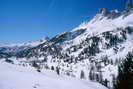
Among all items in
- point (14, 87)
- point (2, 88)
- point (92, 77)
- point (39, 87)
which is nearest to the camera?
point (2, 88)

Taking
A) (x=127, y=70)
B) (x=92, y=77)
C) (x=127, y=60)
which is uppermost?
(x=127, y=60)

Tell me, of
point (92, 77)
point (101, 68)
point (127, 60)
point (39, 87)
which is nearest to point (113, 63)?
point (101, 68)

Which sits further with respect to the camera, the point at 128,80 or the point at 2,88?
the point at 128,80

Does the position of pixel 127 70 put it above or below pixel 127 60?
below

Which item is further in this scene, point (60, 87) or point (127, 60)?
point (127, 60)

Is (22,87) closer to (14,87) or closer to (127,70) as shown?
(14,87)

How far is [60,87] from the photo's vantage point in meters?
34.0

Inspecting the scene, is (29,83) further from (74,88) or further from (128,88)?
(128,88)

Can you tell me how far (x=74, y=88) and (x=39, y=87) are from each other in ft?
28.0

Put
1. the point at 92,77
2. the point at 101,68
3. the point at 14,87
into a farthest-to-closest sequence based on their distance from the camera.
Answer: the point at 101,68 < the point at 92,77 < the point at 14,87

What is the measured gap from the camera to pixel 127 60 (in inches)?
1474

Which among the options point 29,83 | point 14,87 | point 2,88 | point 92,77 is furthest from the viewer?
point 92,77

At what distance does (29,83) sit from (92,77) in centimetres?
10606

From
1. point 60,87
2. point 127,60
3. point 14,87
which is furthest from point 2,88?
point 127,60
